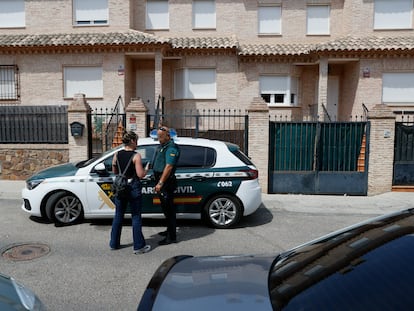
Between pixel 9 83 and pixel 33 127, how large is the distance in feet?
22.4

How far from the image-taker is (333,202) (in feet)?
30.0

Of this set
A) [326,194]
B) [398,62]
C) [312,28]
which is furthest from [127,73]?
[398,62]

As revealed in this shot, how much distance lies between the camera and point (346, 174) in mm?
9977

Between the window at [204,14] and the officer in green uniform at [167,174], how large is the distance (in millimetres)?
13209

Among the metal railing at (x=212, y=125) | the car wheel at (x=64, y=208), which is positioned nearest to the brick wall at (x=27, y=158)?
the metal railing at (x=212, y=125)

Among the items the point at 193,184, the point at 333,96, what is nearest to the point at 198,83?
the point at 333,96

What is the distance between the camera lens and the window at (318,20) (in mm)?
17469

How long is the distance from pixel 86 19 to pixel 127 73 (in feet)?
11.3

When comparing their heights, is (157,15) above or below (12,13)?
above

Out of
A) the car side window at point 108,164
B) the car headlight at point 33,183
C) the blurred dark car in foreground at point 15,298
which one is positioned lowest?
the blurred dark car in foreground at point 15,298

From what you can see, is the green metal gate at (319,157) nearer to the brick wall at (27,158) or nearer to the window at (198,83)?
the brick wall at (27,158)

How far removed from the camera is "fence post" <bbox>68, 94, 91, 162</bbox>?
34.3ft

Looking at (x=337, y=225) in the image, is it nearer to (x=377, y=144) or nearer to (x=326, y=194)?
(x=326, y=194)

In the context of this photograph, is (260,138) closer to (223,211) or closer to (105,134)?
(223,211)
